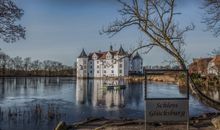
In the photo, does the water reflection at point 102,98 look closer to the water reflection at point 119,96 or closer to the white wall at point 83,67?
the water reflection at point 119,96

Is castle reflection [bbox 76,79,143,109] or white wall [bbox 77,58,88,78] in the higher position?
white wall [bbox 77,58,88,78]

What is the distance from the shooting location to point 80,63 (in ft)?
474

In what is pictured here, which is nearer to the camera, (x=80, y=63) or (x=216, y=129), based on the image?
(x=216, y=129)

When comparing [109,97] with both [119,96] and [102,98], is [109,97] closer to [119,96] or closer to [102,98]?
[119,96]

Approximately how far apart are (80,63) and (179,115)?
440 feet

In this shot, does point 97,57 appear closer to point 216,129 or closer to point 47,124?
point 47,124

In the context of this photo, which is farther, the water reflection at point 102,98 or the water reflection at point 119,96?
the water reflection at point 102,98

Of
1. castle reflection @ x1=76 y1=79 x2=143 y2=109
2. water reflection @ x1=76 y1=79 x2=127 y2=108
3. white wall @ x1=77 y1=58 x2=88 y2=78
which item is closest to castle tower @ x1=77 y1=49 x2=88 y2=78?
white wall @ x1=77 y1=58 x2=88 y2=78

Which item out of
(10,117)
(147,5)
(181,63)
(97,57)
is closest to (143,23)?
(147,5)

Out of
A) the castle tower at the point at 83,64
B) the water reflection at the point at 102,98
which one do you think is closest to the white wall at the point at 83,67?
the castle tower at the point at 83,64

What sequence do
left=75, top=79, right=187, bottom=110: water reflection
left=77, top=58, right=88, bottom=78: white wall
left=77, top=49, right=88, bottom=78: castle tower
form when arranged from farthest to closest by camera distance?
left=77, top=49, right=88, bottom=78: castle tower → left=77, top=58, right=88, bottom=78: white wall → left=75, top=79, right=187, bottom=110: water reflection

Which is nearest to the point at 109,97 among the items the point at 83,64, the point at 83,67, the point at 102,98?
the point at 102,98

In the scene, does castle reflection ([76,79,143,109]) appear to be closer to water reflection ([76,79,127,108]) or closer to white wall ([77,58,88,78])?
water reflection ([76,79,127,108])

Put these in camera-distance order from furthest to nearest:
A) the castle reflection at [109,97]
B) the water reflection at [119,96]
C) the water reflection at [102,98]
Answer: the castle reflection at [109,97], the water reflection at [102,98], the water reflection at [119,96]
